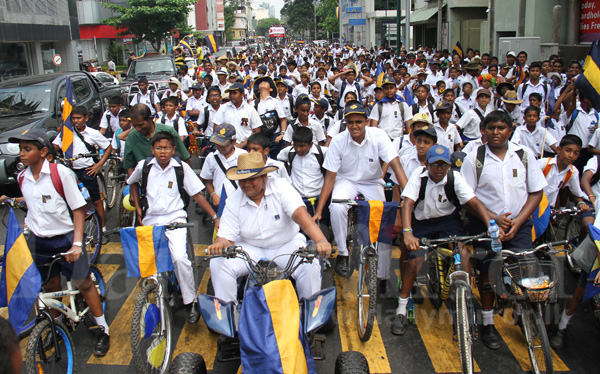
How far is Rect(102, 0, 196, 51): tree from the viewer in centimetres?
3344

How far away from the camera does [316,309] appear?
385 cm

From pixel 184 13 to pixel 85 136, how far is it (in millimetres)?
30560

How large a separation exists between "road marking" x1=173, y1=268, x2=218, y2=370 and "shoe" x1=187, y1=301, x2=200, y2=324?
0.22ft

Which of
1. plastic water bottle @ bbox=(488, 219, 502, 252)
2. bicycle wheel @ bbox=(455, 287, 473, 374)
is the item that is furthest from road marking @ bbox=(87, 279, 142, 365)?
plastic water bottle @ bbox=(488, 219, 502, 252)

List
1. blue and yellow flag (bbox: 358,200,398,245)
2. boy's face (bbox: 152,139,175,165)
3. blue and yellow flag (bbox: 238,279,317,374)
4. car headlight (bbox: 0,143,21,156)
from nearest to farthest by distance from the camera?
blue and yellow flag (bbox: 238,279,317,374), blue and yellow flag (bbox: 358,200,398,245), boy's face (bbox: 152,139,175,165), car headlight (bbox: 0,143,21,156)

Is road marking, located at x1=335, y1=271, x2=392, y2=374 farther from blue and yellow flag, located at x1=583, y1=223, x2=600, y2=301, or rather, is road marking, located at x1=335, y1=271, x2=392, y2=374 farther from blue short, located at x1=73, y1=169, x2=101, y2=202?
blue short, located at x1=73, y1=169, x2=101, y2=202

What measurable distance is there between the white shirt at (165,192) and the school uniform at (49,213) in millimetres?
746

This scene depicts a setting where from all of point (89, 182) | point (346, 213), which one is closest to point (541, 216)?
point (346, 213)

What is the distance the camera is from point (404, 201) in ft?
15.6

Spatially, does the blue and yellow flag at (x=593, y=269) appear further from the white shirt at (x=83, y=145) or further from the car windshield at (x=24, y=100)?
the car windshield at (x=24, y=100)

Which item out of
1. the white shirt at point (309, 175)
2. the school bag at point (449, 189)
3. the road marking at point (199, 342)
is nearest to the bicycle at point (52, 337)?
the road marking at point (199, 342)

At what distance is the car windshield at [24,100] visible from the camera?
997cm

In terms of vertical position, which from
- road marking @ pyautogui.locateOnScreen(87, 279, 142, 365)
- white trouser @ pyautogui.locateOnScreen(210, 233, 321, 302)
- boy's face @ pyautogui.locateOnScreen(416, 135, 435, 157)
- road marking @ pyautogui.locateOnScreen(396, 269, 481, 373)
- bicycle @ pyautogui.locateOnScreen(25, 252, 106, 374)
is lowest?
road marking @ pyautogui.locateOnScreen(396, 269, 481, 373)

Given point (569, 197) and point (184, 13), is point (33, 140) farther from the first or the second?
point (184, 13)
